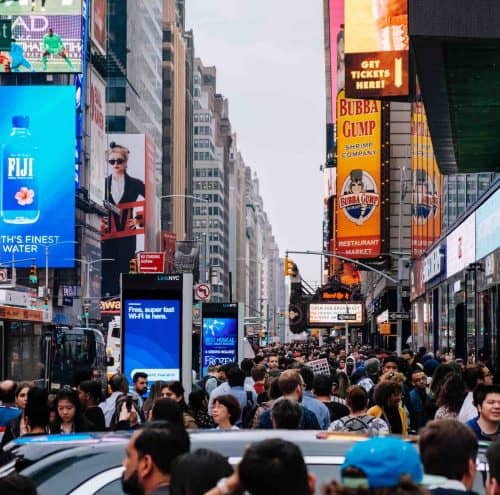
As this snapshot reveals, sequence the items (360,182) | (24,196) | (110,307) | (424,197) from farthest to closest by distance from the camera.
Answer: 1. (110,307)
2. (24,196)
3. (360,182)
4. (424,197)

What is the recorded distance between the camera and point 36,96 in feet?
373

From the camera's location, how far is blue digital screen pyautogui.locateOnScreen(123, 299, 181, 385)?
2314cm

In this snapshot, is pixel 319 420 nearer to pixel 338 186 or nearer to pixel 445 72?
pixel 445 72

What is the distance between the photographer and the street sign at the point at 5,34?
358ft

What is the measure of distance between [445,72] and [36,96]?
9594cm

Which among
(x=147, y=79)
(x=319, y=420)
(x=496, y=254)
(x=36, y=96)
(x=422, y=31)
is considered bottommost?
(x=319, y=420)

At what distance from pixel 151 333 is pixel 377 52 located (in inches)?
1174

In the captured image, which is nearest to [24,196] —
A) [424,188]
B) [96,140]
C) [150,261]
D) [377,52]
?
[96,140]

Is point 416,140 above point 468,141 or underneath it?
above

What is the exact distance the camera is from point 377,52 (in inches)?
2014

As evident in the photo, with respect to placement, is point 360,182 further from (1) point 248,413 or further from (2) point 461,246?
(1) point 248,413

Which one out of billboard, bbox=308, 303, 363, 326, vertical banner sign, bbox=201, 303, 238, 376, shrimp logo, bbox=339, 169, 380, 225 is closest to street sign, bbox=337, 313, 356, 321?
billboard, bbox=308, 303, 363, 326

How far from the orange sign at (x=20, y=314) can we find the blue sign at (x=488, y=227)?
9888mm

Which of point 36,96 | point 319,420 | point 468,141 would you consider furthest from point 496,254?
point 36,96
